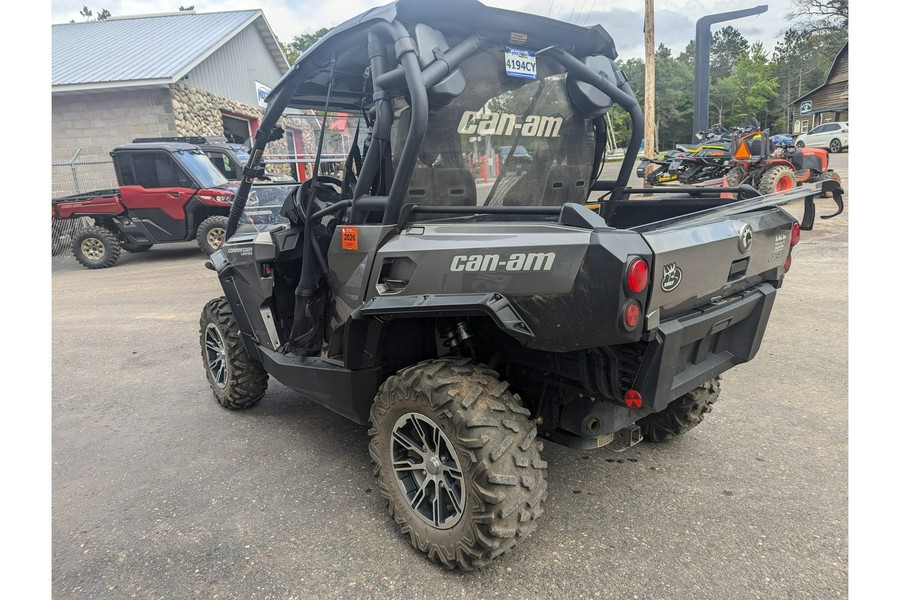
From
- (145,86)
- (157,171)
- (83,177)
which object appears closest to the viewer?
(157,171)

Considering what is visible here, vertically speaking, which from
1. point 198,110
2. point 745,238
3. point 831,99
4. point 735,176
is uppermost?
point 831,99

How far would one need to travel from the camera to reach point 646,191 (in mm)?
3611

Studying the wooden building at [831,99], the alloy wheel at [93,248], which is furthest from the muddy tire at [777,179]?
the wooden building at [831,99]

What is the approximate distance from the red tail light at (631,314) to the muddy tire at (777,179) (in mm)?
12132

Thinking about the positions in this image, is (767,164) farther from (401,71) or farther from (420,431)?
(420,431)

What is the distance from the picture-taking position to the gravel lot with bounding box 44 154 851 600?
249 cm

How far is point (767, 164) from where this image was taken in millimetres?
12797

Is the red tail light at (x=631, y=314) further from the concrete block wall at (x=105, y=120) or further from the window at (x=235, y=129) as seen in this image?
the window at (x=235, y=129)

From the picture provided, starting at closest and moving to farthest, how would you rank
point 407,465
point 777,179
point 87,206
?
point 407,465
point 87,206
point 777,179

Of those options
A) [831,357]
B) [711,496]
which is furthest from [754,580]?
[831,357]

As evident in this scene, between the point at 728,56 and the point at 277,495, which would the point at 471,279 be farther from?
the point at 728,56

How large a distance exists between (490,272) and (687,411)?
179 cm

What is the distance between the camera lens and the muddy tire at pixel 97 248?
477 inches

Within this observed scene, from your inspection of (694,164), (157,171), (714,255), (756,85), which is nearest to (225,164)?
(157,171)
